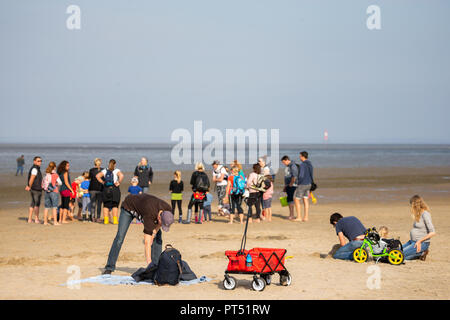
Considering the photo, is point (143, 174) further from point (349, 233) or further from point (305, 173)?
point (349, 233)

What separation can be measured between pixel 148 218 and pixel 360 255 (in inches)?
162

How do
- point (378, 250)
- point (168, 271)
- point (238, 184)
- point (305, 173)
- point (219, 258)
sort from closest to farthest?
point (168, 271), point (378, 250), point (219, 258), point (238, 184), point (305, 173)

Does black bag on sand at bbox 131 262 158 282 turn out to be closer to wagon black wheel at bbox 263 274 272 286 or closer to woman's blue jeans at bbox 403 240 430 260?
wagon black wheel at bbox 263 274 272 286

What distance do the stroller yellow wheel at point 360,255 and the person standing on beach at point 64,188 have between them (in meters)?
8.65

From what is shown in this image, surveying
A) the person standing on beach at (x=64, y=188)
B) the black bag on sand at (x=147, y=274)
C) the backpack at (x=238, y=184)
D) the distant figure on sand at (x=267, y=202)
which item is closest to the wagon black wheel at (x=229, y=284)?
the black bag on sand at (x=147, y=274)

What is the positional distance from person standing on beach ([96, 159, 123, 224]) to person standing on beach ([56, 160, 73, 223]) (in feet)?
2.79

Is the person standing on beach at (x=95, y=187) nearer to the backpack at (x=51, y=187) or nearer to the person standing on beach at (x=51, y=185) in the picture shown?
the person standing on beach at (x=51, y=185)

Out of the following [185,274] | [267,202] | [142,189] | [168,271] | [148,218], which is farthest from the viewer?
[267,202]

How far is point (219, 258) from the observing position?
473 inches

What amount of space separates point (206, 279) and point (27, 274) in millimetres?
3068

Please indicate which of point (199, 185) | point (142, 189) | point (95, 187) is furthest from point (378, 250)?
point (95, 187)

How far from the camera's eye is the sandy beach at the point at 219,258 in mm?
8914
